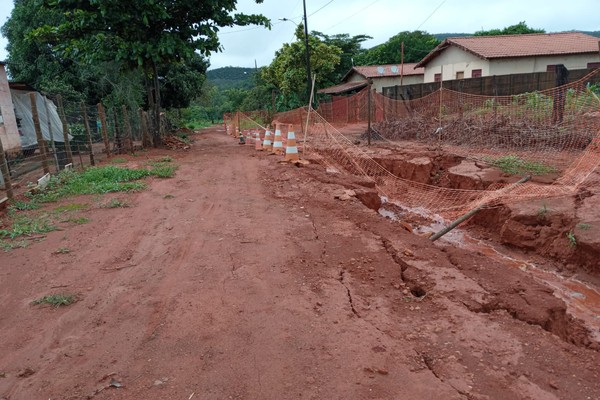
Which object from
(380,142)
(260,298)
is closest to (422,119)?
(380,142)

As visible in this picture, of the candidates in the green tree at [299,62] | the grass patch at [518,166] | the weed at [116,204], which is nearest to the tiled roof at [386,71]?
the green tree at [299,62]

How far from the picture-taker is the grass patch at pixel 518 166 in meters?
7.97

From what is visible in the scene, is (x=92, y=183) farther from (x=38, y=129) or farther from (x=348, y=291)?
(x=348, y=291)

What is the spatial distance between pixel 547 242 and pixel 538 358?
12.6ft

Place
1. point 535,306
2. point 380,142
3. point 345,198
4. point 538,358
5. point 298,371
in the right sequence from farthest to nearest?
point 380,142, point 345,198, point 535,306, point 538,358, point 298,371

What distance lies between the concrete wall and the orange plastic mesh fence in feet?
34.3

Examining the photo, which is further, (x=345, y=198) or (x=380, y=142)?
(x=380, y=142)

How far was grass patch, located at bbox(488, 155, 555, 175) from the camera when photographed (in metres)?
7.97

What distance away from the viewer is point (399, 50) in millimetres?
38844

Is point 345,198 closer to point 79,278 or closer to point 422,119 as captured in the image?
point 79,278

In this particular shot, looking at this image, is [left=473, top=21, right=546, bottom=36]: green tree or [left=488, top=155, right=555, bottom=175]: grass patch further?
[left=473, top=21, right=546, bottom=36]: green tree

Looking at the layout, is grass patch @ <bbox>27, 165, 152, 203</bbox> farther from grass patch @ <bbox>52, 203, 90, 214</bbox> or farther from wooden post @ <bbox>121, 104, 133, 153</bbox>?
wooden post @ <bbox>121, 104, 133, 153</bbox>

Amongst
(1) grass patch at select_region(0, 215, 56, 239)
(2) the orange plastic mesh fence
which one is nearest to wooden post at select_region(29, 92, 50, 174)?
(1) grass patch at select_region(0, 215, 56, 239)

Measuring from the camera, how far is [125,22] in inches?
474
